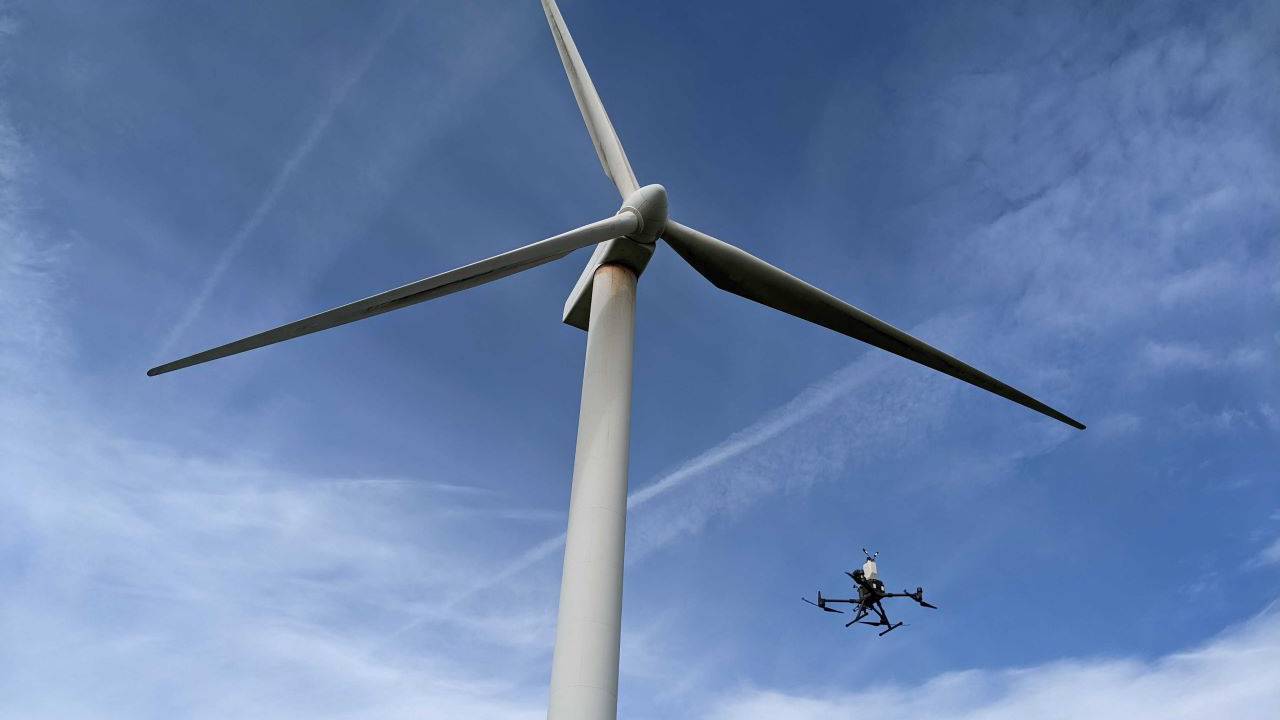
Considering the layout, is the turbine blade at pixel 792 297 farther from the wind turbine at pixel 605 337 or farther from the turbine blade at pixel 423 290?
the turbine blade at pixel 423 290

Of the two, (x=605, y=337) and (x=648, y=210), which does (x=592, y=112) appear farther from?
(x=605, y=337)

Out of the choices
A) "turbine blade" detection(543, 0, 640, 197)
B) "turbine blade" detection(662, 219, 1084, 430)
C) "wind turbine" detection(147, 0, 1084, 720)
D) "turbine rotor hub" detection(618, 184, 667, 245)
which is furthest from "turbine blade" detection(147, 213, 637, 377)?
"turbine blade" detection(543, 0, 640, 197)

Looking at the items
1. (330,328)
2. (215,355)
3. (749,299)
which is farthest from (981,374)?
(215,355)

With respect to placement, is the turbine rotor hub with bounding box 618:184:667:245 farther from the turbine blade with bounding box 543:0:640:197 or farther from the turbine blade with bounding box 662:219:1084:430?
the turbine blade with bounding box 543:0:640:197

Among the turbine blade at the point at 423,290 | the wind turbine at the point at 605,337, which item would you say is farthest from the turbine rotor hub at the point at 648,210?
the turbine blade at the point at 423,290

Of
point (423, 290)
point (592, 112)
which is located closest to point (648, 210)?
point (423, 290)

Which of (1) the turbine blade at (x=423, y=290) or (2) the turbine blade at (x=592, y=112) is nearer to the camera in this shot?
(1) the turbine blade at (x=423, y=290)

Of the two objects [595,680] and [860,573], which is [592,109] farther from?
[860,573]
